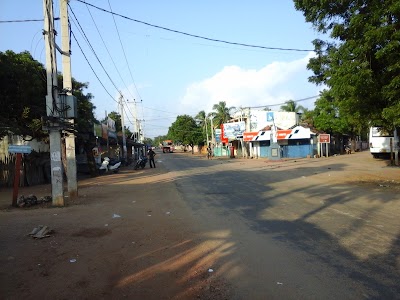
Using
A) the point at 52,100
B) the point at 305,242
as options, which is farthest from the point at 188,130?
the point at 305,242

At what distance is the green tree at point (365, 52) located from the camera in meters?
11.8

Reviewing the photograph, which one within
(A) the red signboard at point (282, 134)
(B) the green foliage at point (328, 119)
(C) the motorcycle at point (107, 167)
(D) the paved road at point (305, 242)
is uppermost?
(B) the green foliage at point (328, 119)

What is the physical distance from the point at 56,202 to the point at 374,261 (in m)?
10.4

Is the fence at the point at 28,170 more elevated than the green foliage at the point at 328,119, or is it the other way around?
the green foliage at the point at 328,119

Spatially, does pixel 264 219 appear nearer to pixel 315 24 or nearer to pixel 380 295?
pixel 380 295

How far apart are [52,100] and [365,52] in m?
10.8

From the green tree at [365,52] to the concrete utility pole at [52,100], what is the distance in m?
8.97

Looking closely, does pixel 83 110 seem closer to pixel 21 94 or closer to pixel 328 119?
pixel 21 94

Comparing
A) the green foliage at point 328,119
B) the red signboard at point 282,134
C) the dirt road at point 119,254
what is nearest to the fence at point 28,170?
the dirt road at point 119,254

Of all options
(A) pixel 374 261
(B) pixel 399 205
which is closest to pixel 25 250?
(A) pixel 374 261

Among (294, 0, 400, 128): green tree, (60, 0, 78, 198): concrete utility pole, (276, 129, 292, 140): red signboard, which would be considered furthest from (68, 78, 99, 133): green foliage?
(276, 129, 292, 140): red signboard

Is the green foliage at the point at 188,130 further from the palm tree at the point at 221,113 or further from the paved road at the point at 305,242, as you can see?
the paved road at the point at 305,242

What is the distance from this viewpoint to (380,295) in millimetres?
4434

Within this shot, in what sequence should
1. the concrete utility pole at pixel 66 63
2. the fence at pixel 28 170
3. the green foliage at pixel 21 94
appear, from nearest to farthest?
the concrete utility pole at pixel 66 63, the green foliage at pixel 21 94, the fence at pixel 28 170
